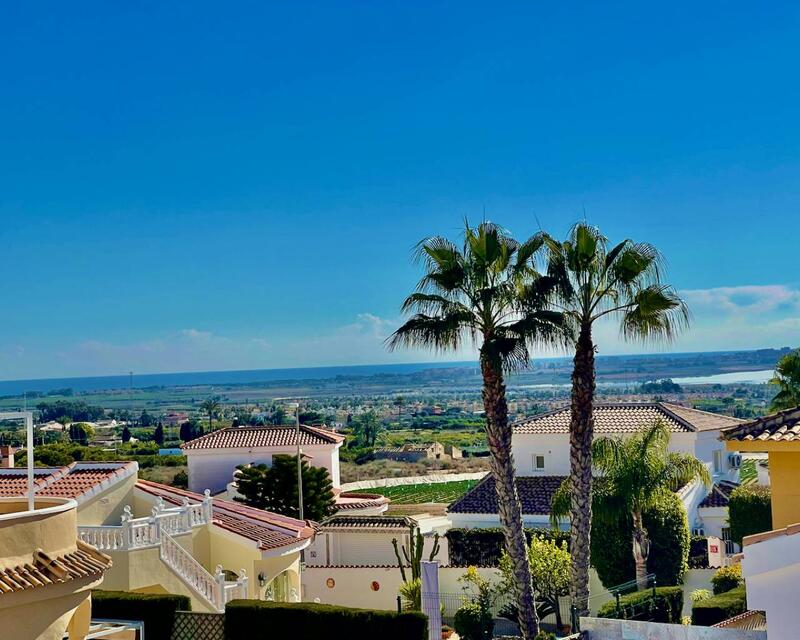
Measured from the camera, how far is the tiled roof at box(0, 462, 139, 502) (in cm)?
2159

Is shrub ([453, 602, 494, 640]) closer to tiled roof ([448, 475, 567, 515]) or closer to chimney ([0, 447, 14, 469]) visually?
tiled roof ([448, 475, 567, 515])

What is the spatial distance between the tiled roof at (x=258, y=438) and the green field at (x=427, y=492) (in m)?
26.3

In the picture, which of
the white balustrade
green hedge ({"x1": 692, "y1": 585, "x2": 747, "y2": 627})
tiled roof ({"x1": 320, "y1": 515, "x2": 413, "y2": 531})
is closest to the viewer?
green hedge ({"x1": 692, "y1": 585, "x2": 747, "y2": 627})

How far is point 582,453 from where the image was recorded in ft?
61.5

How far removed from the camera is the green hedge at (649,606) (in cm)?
1842

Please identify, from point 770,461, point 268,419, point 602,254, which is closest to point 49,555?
point 770,461

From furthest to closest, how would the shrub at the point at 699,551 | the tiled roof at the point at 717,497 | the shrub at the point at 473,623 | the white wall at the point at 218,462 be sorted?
the white wall at the point at 218,462
the tiled roof at the point at 717,497
the shrub at the point at 699,551
the shrub at the point at 473,623

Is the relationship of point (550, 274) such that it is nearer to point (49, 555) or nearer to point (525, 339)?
point (525, 339)

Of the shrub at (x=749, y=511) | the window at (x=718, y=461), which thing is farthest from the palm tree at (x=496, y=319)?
the window at (x=718, y=461)

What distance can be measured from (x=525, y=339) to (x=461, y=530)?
14006mm

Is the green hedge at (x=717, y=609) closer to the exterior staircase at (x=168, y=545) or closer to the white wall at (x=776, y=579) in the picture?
the white wall at (x=776, y=579)

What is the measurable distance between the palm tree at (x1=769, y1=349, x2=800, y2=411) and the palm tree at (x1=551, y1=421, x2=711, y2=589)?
779cm

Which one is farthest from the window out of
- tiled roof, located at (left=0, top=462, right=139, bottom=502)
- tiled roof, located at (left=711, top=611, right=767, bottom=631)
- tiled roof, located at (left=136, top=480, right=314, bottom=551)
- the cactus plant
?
tiled roof, located at (left=711, top=611, right=767, bottom=631)

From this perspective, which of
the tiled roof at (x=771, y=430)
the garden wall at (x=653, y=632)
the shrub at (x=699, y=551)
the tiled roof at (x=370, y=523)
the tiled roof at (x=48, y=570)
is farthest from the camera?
the tiled roof at (x=370, y=523)
